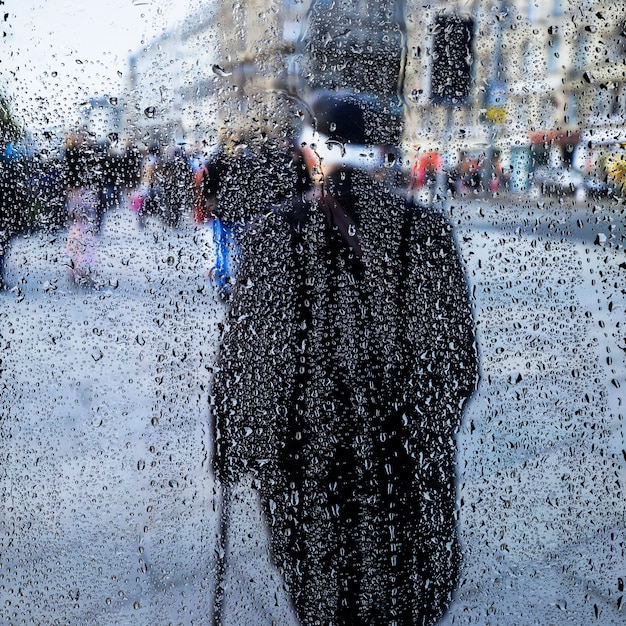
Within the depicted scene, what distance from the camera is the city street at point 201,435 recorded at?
1.01 metres

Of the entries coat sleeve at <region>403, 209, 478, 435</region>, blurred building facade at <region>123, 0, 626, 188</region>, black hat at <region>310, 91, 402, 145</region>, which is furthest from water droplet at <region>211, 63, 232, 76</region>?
coat sleeve at <region>403, 209, 478, 435</region>

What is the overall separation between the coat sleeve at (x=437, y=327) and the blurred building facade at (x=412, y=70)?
132mm

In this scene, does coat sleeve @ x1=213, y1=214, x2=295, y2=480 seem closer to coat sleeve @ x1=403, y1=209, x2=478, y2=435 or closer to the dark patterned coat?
the dark patterned coat

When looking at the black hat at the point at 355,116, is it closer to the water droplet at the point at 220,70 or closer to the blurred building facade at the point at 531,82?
the blurred building facade at the point at 531,82

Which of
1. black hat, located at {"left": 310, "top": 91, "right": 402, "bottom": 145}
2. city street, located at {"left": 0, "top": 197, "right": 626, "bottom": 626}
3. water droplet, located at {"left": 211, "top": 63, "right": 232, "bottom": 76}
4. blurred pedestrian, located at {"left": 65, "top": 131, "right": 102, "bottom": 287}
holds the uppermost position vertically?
water droplet, located at {"left": 211, "top": 63, "right": 232, "bottom": 76}

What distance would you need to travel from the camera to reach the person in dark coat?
1014mm

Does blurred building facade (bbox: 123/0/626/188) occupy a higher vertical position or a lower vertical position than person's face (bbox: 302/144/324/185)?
higher

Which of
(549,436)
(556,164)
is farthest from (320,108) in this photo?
(549,436)

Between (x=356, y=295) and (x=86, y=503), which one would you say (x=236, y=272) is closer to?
(x=356, y=295)

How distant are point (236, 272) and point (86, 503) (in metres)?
0.43

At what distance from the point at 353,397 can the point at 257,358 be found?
16 centimetres

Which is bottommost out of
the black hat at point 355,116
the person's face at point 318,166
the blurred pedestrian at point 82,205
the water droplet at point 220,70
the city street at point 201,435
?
the city street at point 201,435

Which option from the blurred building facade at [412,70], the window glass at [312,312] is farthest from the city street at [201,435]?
the blurred building facade at [412,70]

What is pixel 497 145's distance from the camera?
97 cm
